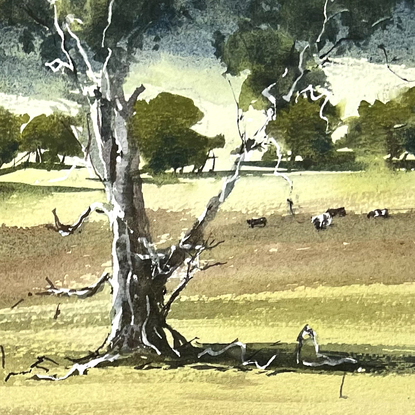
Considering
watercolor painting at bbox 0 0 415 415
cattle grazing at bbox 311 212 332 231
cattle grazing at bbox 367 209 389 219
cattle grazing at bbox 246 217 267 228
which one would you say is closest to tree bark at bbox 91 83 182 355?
watercolor painting at bbox 0 0 415 415

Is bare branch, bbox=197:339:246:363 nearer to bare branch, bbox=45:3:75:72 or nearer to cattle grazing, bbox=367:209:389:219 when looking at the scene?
cattle grazing, bbox=367:209:389:219

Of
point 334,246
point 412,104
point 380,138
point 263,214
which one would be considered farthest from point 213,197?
point 412,104

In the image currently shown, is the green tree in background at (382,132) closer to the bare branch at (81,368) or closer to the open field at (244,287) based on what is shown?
the open field at (244,287)

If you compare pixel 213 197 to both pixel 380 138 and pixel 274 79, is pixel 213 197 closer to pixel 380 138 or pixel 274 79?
pixel 274 79

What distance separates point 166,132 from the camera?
4.50 ft

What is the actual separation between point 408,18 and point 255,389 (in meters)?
0.96

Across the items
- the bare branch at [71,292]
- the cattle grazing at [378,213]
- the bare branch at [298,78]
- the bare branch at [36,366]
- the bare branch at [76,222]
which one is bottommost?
the bare branch at [36,366]

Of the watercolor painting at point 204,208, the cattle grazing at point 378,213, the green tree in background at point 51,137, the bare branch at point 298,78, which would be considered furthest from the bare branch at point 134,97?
the cattle grazing at point 378,213

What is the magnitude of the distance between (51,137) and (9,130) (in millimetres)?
101

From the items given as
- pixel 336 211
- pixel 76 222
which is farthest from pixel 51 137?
pixel 336 211

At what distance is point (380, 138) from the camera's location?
139cm

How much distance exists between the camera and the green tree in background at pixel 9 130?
1.38 metres

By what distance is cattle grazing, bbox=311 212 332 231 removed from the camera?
1.38 m

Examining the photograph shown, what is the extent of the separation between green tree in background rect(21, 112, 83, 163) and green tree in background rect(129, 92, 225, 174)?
147mm
